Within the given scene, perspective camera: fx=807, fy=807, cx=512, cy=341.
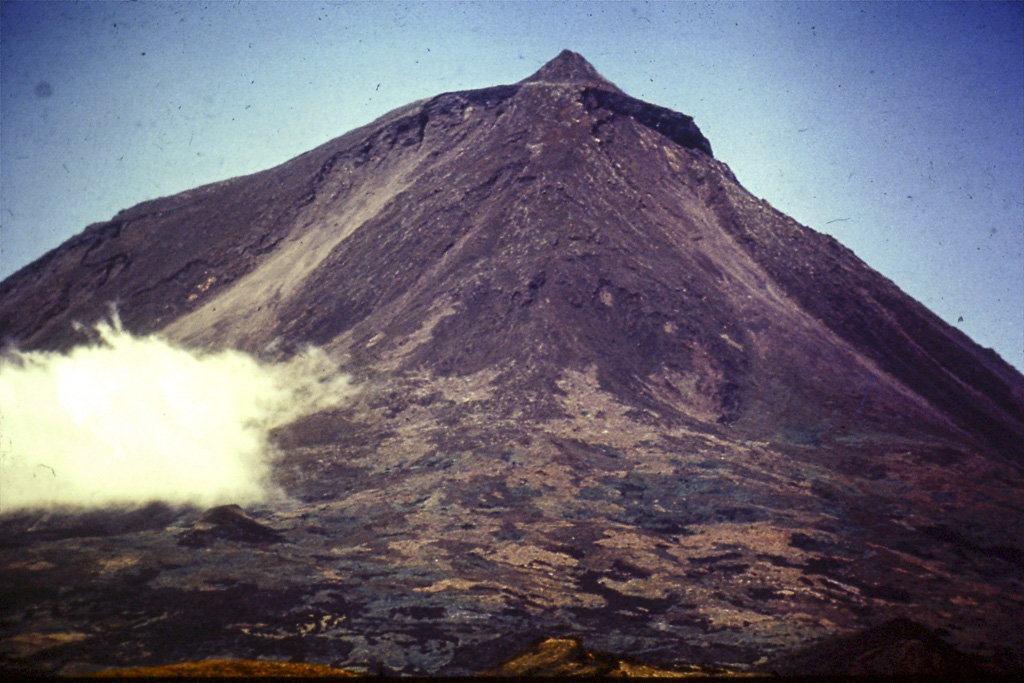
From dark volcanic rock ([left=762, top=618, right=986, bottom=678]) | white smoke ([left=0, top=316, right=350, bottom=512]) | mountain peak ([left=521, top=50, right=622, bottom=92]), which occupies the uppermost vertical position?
mountain peak ([left=521, top=50, right=622, bottom=92])

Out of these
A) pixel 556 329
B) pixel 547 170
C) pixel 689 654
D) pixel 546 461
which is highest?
pixel 547 170

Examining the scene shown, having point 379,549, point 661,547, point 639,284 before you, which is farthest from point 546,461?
point 639,284

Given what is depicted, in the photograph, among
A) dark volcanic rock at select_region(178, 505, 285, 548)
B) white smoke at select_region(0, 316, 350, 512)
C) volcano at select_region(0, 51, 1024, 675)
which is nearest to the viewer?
volcano at select_region(0, 51, 1024, 675)

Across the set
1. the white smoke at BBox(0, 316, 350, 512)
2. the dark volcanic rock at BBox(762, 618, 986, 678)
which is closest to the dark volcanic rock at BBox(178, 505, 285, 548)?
the white smoke at BBox(0, 316, 350, 512)

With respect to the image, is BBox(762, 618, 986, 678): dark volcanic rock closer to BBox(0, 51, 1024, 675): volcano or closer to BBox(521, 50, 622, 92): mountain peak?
BBox(0, 51, 1024, 675): volcano

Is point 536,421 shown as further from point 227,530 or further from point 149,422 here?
point 149,422

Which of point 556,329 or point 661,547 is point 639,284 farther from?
point 661,547

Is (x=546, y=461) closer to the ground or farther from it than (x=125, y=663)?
farther from it
